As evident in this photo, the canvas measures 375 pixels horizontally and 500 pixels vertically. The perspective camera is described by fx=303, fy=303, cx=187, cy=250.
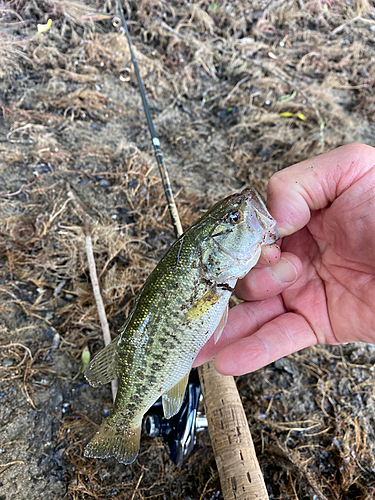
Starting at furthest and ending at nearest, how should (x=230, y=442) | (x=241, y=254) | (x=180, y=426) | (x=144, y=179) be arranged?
(x=144, y=179), (x=180, y=426), (x=230, y=442), (x=241, y=254)

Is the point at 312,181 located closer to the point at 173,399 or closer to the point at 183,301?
the point at 183,301

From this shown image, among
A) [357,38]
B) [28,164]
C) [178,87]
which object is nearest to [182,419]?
[28,164]

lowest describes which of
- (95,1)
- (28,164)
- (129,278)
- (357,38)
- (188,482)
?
(188,482)

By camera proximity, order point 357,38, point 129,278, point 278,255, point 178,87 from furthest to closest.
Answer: point 357,38
point 178,87
point 129,278
point 278,255

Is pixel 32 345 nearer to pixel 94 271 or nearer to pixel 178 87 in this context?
pixel 94 271

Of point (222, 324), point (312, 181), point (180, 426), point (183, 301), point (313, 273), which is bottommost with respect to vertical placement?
point (180, 426)

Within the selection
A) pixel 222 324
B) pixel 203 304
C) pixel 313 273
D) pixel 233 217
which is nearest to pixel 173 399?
pixel 222 324

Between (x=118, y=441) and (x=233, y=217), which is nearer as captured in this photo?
(x=233, y=217)
